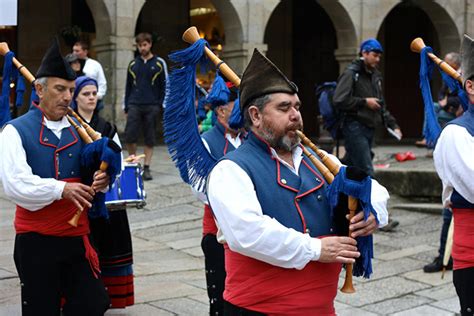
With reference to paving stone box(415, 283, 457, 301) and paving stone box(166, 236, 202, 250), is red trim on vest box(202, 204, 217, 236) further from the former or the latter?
paving stone box(166, 236, 202, 250)

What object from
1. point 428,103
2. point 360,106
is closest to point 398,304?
point 428,103

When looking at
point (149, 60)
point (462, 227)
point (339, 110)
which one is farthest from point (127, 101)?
point (462, 227)

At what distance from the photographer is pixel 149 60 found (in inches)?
428

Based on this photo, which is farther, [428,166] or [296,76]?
[296,76]

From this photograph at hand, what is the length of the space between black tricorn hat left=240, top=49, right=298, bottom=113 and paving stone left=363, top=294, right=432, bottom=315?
3158 millimetres

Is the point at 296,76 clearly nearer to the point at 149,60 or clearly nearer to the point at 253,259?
the point at 149,60

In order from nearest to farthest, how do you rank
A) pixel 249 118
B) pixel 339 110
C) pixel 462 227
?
pixel 249 118 < pixel 462 227 < pixel 339 110

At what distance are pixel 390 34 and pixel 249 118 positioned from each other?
18.1m

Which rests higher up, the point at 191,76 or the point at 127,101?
the point at 191,76

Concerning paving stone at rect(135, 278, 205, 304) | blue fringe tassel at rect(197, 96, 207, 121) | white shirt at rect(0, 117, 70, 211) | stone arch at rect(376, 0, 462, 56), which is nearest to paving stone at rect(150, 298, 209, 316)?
paving stone at rect(135, 278, 205, 304)

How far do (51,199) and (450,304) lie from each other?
3.29m

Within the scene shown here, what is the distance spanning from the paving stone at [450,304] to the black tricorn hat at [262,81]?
3.37 m

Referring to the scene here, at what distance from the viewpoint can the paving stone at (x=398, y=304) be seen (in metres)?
6.15

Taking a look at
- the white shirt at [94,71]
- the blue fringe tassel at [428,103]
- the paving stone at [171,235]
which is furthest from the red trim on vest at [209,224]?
the white shirt at [94,71]
